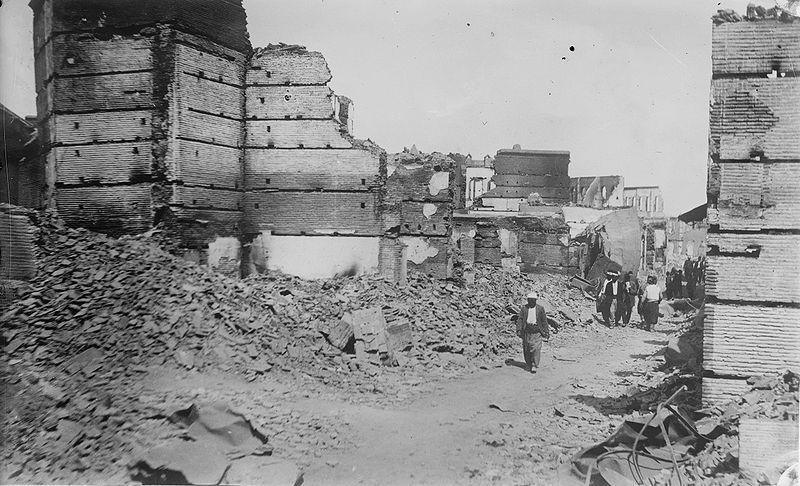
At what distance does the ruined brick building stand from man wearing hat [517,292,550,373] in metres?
Result: 2.65

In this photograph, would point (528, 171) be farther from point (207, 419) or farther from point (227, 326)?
point (207, 419)

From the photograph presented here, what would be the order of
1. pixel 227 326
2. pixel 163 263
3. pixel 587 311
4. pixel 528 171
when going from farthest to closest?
pixel 528 171
pixel 587 311
pixel 163 263
pixel 227 326

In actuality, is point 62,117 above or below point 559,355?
above

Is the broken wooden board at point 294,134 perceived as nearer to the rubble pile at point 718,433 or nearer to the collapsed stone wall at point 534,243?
the collapsed stone wall at point 534,243

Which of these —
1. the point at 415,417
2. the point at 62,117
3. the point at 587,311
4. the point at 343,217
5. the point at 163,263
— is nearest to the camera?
the point at 415,417

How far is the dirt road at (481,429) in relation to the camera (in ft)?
16.8

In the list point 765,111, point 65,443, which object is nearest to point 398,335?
point 65,443

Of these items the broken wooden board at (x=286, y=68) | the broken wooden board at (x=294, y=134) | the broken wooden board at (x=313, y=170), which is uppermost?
the broken wooden board at (x=286, y=68)

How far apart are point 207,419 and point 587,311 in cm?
Answer: 947

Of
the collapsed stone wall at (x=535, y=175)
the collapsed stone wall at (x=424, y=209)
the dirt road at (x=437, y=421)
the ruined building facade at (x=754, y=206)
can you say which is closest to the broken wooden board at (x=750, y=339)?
the ruined building facade at (x=754, y=206)

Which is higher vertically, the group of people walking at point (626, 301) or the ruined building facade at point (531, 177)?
the ruined building facade at point (531, 177)

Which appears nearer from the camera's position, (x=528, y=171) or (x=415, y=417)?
(x=415, y=417)

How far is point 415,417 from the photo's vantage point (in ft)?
20.7

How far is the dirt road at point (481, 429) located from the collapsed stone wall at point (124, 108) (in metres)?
4.86
